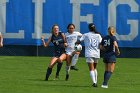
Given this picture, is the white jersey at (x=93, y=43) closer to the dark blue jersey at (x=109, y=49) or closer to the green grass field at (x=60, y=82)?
the dark blue jersey at (x=109, y=49)

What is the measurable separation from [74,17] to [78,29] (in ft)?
2.73

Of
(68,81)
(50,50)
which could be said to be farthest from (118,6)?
(68,81)

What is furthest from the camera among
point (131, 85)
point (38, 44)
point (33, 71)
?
point (38, 44)

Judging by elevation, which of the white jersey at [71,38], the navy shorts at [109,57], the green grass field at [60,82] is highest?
the white jersey at [71,38]

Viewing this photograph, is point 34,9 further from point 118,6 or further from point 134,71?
point 134,71

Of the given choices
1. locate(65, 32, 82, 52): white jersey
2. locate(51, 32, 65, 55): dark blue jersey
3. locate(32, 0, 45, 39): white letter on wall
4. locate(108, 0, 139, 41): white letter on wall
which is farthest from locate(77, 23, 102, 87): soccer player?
locate(32, 0, 45, 39): white letter on wall

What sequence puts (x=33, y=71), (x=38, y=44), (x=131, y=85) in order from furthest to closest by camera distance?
1. (x=38, y=44)
2. (x=33, y=71)
3. (x=131, y=85)

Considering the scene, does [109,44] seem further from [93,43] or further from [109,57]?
[93,43]

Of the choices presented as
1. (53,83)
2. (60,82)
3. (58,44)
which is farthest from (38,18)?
(53,83)

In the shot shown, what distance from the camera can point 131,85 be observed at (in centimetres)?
1847

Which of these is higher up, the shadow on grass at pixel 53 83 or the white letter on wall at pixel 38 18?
the white letter on wall at pixel 38 18

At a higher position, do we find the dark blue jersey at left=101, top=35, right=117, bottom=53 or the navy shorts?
the dark blue jersey at left=101, top=35, right=117, bottom=53

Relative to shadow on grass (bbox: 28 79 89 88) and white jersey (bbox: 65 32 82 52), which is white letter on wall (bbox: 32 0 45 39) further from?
shadow on grass (bbox: 28 79 89 88)

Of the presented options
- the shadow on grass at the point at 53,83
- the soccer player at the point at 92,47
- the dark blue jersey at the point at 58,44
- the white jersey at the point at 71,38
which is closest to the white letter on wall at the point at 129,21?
the white jersey at the point at 71,38
